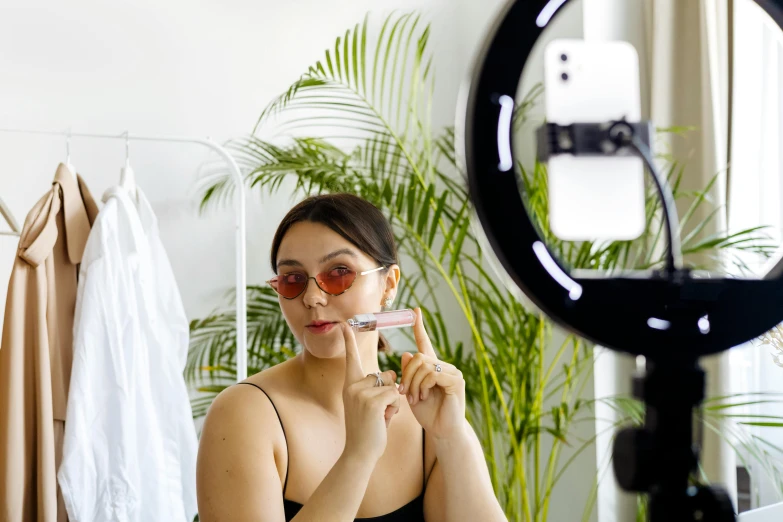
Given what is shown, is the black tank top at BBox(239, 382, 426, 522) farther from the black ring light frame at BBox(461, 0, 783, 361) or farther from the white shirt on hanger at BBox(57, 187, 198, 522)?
the black ring light frame at BBox(461, 0, 783, 361)

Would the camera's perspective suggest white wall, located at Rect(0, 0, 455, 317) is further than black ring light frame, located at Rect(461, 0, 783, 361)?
Yes

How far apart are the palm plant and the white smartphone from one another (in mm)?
1303

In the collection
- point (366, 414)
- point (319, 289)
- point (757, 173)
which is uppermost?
point (757, 173)

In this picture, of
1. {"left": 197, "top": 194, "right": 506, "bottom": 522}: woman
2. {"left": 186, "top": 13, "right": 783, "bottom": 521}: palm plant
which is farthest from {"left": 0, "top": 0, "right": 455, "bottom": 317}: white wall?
{"left": 197, "top": 194, "right": 506, "bottom": 522}: woman

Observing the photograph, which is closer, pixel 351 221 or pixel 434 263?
pixel 351 221

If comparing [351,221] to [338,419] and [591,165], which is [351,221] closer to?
[338,419]

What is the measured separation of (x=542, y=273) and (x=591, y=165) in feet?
0.20

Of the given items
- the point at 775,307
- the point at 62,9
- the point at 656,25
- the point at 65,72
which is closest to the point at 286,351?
the point at 65,72

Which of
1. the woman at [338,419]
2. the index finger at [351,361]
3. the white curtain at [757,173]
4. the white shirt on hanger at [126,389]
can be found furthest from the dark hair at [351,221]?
the white curtain at [757,173]

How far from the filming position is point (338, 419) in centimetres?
139

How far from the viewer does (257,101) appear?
2.68m

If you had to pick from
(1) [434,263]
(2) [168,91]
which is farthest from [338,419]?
(2) [168,91]

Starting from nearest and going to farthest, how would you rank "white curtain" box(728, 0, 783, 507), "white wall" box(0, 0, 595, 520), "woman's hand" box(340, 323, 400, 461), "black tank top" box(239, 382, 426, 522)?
"woman's hand" box(340, 323, 400, 461), "black tank top" box(239, 382, 426, 522), "white curtain" box(728, 0, 783, 507), "white wall" box(0, 0, 595, 520)

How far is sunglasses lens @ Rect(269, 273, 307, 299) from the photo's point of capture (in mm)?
1268
